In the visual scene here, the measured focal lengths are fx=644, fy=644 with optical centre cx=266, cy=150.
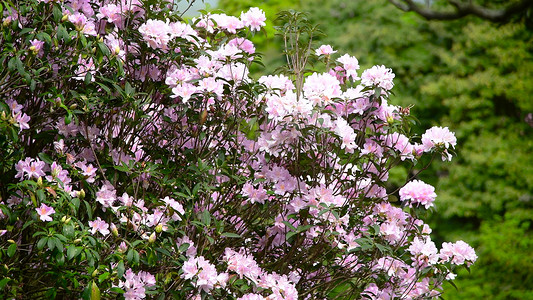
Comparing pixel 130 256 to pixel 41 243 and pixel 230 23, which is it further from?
pixel 230 23

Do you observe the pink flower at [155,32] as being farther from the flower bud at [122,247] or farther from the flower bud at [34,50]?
the flower bud at [122,247]

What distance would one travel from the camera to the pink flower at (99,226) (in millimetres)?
2398

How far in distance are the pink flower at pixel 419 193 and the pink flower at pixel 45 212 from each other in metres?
1.53

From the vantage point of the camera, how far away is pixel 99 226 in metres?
2.42

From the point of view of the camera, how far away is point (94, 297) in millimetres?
2193

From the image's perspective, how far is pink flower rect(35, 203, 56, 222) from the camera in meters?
2.19

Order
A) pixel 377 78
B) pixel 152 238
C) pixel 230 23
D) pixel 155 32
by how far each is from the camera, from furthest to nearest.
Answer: pixel 230 23 → pixel 377 78 → pixel 155 32 → pixel 152 238

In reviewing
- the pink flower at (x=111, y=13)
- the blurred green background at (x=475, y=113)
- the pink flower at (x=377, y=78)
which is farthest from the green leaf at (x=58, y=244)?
the blurred green background at (x=475, y=113)

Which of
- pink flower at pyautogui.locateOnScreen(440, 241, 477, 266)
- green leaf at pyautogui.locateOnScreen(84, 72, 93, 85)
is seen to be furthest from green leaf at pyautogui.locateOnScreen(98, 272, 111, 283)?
pink flower at pyautogui.locateOnScreen(440, 241, 477, 266)

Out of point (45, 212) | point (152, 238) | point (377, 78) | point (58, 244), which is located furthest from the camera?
point (377, 78)

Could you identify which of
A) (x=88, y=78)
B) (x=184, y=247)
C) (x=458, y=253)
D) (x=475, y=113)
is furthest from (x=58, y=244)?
(x=475, y=113)

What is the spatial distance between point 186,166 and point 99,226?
0.56m

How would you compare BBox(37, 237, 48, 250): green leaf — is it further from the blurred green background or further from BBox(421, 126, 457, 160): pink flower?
the blurred green background

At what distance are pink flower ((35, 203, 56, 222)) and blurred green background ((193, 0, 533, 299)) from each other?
275 inches
